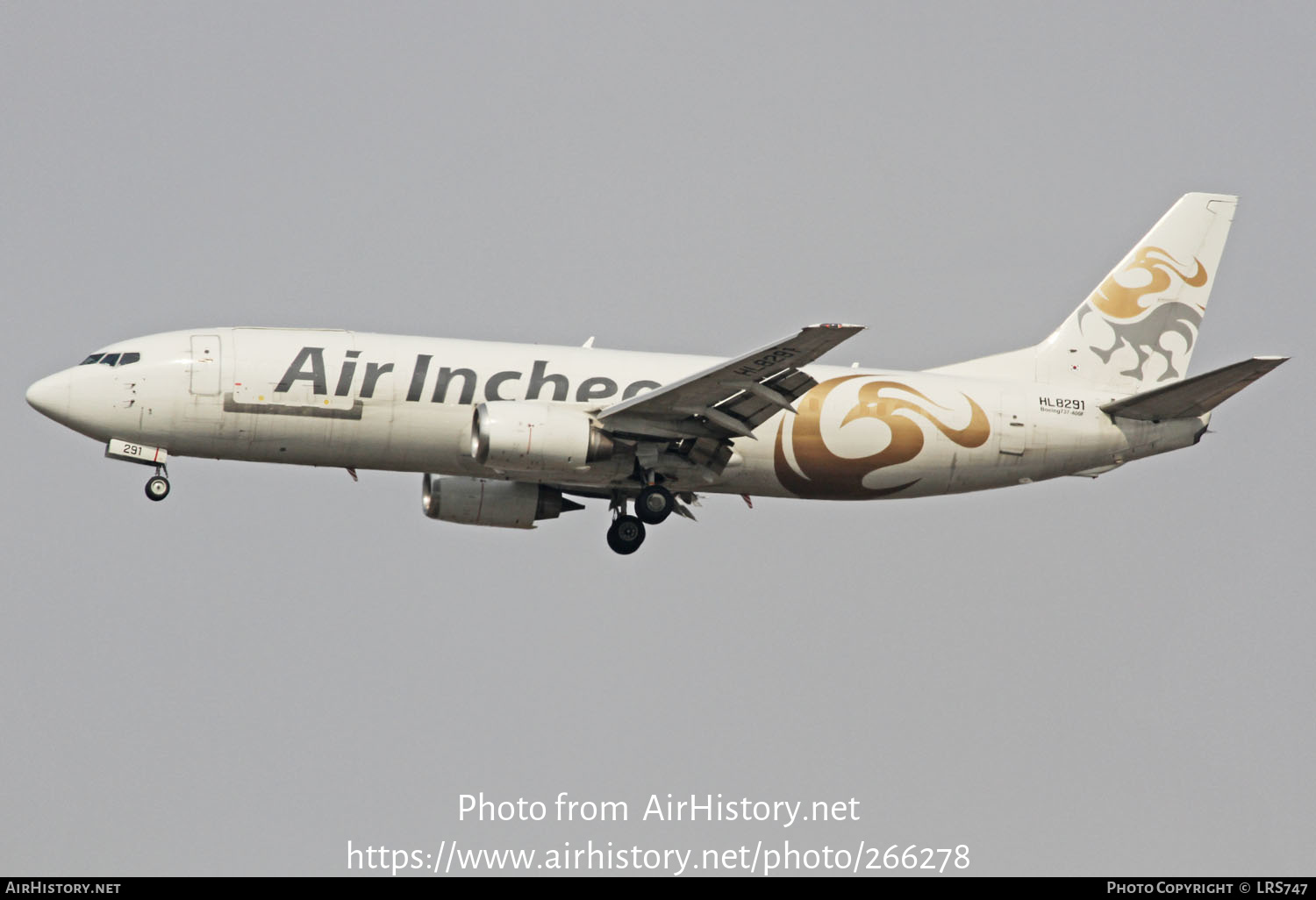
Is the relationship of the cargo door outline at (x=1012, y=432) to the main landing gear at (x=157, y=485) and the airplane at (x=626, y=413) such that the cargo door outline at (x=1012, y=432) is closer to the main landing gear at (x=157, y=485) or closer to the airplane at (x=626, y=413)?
the airplane at (x=626, y=413)

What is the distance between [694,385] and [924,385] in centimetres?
719

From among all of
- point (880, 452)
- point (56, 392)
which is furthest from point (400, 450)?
point (880, 452)

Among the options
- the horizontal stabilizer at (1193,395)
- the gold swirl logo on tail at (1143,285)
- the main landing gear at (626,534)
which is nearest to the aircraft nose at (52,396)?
the main landing gear at (626,534)

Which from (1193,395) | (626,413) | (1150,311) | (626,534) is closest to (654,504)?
(626,534)

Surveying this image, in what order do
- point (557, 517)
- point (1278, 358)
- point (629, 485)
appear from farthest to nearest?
point (557, 517), point (629, 485), point (1278, 358)

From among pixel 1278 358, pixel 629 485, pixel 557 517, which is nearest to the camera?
pixel 1278 358

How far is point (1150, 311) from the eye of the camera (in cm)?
4672

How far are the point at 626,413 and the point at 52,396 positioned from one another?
13382 mm

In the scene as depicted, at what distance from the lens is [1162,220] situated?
47938mm

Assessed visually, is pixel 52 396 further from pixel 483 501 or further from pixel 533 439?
pixel 533 439

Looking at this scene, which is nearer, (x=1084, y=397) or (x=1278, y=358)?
(x=1278, y=358)

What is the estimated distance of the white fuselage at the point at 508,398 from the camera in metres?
40.4

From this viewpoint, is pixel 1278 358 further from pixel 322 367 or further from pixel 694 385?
pixel 322 367

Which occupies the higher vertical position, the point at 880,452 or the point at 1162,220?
the point at 1162,220
